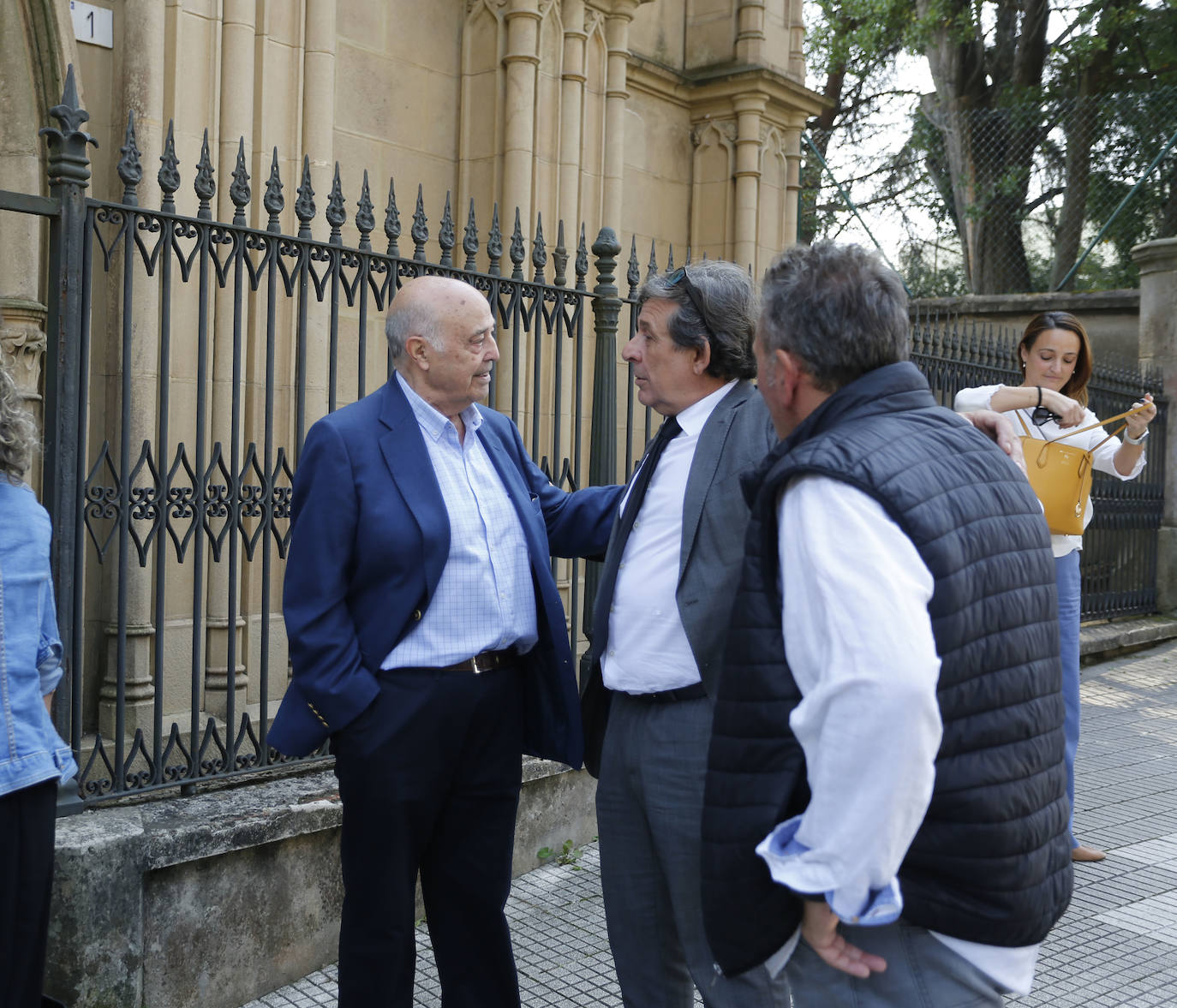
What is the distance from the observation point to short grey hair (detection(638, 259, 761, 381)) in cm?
253

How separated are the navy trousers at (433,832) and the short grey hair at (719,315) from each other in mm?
911

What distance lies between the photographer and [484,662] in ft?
8.91

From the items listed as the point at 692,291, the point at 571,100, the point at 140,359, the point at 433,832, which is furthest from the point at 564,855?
the point at 571,100

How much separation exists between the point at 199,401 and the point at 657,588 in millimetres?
1843

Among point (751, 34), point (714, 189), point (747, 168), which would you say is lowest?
point (714, 189)

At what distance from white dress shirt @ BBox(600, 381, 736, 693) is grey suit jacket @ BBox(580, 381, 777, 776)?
0.03 meters

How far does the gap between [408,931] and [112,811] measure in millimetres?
1118

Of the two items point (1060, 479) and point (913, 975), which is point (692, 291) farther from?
point (1060, 479)

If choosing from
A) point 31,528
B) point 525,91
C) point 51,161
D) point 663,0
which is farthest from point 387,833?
point 663,0

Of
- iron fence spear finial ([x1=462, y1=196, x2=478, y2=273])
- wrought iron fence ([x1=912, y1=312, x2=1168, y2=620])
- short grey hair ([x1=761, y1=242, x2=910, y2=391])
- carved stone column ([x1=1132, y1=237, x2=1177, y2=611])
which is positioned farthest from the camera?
carved stone column ([x1=1132, y1=237, x2=1177, y2=611])

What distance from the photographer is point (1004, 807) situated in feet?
5.08

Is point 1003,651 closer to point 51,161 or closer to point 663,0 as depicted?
point 51,161

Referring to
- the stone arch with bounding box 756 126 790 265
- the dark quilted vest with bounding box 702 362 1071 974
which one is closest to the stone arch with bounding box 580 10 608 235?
the stone arch with bounding box 756 126 790 265

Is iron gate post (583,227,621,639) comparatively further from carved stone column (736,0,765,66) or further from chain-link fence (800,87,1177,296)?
chain-link fence (800,87,1177,296)
